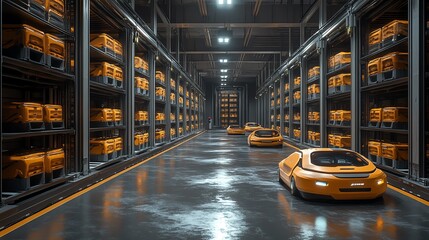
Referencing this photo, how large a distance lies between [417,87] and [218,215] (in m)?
5.42

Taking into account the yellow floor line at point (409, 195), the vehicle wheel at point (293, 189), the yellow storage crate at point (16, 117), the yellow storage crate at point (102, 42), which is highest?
the yellow storage crate at point (102, 42)

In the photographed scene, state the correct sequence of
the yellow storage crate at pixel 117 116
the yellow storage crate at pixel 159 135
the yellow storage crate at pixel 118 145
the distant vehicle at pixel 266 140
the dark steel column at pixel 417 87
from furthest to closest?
the distant vehicle at pixel 266 140, the yellow storage crate at pixel 159 135, the yellow storage crate at pixel 118 145, the yellow storage crate at pixel 117 116, the dark steel column at pixel 417 87

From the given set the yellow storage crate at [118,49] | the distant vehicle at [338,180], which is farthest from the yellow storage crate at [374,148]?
the yellow storage crate at [118,49]

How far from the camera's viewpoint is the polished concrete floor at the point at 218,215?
5.63 meters

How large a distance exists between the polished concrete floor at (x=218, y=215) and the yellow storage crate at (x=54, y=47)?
3073mm

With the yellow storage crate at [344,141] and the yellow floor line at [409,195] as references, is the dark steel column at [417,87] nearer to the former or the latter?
the yellow floor line at [409,195]

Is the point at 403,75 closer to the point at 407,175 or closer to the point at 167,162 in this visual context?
the point at 407,175

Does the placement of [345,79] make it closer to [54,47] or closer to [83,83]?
[83,83]

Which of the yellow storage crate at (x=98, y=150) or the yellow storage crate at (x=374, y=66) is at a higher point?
the yellow storage crate at (x=374, y=66)

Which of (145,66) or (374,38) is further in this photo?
(145,66)

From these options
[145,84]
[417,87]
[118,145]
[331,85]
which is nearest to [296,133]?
[331,85]

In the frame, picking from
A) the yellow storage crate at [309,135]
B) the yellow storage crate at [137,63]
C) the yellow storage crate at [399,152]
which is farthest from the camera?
the yellow storage crate at [309,135]

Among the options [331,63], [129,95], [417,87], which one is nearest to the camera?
[417,87]

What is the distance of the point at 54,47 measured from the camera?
859 centimetres
